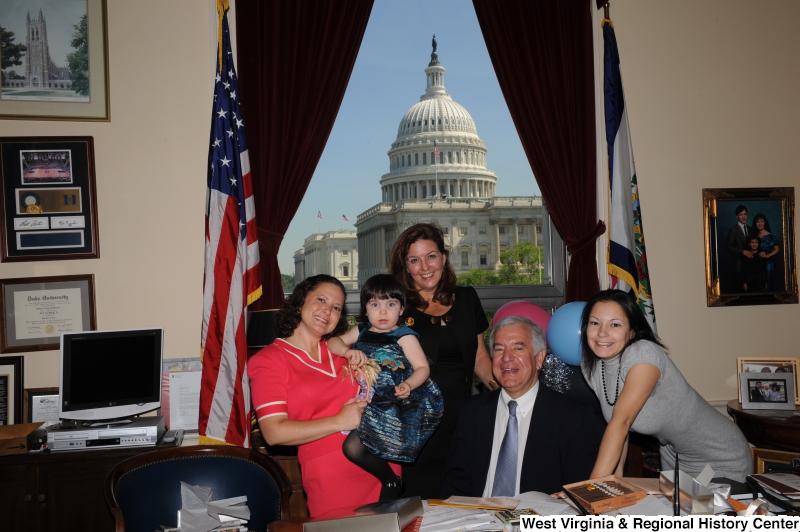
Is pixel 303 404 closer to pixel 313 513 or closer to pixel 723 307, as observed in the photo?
pixel 313 513

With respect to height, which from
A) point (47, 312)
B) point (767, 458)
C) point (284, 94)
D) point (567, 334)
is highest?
point (284, 94)

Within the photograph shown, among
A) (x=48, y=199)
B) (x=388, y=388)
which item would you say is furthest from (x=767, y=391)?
(x=48, y=199)

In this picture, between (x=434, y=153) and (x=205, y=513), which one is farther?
(x=434, y=153)

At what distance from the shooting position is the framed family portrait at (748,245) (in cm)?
418

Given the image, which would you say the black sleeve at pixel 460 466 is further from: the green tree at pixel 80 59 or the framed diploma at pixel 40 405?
the green tree at pixel 80 59

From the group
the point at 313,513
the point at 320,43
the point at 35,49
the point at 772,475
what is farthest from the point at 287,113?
the point at 772,475

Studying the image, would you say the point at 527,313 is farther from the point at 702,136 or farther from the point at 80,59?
the point at 80,59

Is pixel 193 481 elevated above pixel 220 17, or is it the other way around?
pixel 220 17

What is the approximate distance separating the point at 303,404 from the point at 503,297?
7.49 ft

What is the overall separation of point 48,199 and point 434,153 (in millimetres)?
2436

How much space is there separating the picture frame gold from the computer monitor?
133 inches

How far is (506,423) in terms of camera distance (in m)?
2.40

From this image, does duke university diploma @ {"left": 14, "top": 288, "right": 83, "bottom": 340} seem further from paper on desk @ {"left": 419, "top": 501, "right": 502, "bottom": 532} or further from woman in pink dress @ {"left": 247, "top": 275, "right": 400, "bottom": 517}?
paper on desk @ {"left": 419, "top": 501, "right": 502, "bottom": 532}

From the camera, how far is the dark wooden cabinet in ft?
9.82
